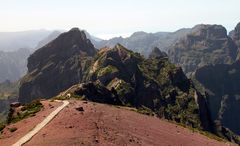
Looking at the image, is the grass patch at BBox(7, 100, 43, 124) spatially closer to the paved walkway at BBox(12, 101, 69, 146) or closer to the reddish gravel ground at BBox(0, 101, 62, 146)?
the reddish gravel ground at BBox(0, 101, 62, 146)

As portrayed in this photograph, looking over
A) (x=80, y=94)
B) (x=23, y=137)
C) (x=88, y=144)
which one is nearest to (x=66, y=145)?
(x=88, y=144)

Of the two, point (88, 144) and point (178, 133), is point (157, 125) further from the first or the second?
point (88, 144)

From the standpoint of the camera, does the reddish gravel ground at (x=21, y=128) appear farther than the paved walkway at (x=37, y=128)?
Yes

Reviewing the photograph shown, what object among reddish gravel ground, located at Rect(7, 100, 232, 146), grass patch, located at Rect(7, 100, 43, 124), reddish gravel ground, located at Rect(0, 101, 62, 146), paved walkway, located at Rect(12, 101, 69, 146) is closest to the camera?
reddish gravel ground, located at Rect(7, 100, 232, 146)

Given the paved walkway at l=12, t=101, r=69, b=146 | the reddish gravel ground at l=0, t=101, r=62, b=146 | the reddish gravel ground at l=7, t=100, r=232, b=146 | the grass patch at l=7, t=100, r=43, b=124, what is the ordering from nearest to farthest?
the reddish gravel ground at l=7, t=100, r=232, b=146 < the paved walkway at l=12, t=101, r=69, b=146 < the reddish gravel ground at l=0, t=101, r=62, b=146 < the grass patch at l=7, t=100, r=43, b=124

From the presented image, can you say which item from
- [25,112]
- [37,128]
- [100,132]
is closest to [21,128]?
[37,128]

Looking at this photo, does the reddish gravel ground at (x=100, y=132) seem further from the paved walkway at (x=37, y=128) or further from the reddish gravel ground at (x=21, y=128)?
the paved walkway at (x=37, y=128)

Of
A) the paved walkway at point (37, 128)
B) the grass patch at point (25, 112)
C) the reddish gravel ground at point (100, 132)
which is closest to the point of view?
the reddish gravel ground at point (100, 132)

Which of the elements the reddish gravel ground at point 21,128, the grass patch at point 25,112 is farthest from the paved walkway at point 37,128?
the grass patch at point 25,112

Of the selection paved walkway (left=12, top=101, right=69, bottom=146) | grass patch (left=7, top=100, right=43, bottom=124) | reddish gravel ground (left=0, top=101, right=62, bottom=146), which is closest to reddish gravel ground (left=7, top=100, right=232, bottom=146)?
reddish gravel ground (left=0, top=101, right=62, bottom=146)
